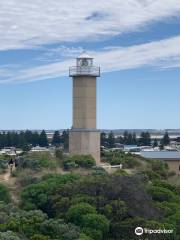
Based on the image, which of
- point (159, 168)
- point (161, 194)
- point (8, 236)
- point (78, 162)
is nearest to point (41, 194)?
point (161, 194)

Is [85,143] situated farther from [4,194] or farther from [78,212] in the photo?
[78,212]

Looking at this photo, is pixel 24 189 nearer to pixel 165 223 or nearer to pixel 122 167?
Answer: pixel 165 223

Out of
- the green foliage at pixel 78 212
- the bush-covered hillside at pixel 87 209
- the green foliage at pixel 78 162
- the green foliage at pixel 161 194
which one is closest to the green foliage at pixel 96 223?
the bush-covered hillside at pixel 87 209

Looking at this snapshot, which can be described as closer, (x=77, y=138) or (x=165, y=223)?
(x=165, y=223)

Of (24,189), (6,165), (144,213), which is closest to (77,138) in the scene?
(6,165)

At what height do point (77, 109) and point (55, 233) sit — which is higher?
point (77, 109)

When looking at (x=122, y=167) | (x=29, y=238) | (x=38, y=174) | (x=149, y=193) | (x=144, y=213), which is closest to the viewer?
(x=29, y=238)
